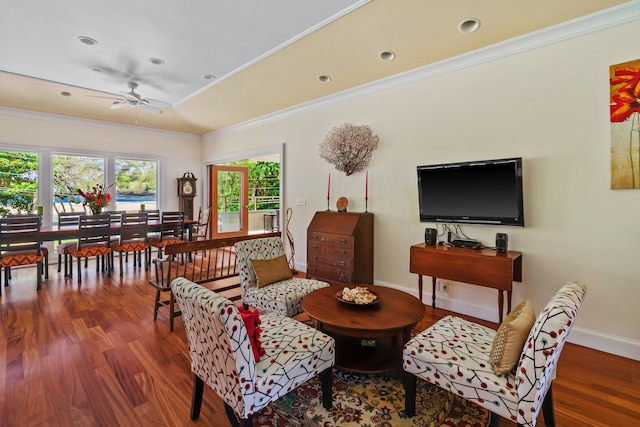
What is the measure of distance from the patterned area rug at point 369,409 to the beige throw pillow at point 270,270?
1.14 m

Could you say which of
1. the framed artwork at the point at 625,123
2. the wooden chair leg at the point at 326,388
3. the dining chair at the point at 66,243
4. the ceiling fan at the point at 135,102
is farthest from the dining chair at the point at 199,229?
the framed artwork at the point at 625,123

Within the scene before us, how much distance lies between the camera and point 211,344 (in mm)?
1532

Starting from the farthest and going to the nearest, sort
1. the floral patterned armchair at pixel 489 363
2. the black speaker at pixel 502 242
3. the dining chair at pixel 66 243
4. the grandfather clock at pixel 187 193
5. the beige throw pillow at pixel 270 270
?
the grandfather clock at pixel 187 193 < the dining chair at pixel 66 243 < the beige throw pillow at pixel 270 270 < the black speaker at pixel 502 242 < the floral patterned armchair at pixel 489 363

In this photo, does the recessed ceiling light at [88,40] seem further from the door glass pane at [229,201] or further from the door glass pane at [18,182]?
the door glass pane at [229,201]

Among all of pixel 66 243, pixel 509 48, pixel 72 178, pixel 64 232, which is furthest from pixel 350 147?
pixel 72 178

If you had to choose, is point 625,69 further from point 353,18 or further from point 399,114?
point 353,18

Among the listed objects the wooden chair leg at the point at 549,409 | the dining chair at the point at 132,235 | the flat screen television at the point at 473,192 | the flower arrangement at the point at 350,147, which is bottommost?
the wooden chair leg at the point at 549,409

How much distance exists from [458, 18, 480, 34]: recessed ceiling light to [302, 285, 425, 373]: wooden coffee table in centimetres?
253

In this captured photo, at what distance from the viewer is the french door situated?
7.55 metres

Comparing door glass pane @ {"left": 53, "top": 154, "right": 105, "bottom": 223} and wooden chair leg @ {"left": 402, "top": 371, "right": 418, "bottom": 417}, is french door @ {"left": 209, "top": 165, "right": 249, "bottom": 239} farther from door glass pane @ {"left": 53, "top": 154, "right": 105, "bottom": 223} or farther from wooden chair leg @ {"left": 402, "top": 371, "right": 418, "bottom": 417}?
wooden chair leg @ {"left": 402, "top": 371, "right": 418, "bottom": 417}

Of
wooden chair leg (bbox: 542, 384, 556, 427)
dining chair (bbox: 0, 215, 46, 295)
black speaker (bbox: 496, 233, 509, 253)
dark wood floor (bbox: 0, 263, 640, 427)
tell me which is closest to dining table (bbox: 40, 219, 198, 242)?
dining chair (bbox: 0, 215, 46, 295)

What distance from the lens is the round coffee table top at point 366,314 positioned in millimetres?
1979

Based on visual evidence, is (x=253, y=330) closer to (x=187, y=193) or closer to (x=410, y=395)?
(x=410, y=395)

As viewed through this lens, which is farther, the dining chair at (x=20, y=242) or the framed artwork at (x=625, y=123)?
the dining chair at (x=20, y=242)
